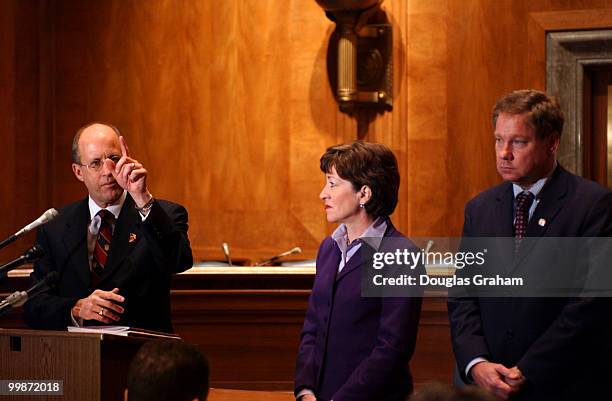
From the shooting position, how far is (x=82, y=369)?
11.0 ft

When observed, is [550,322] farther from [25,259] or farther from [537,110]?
[25,259]

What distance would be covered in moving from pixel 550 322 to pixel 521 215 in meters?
0.40

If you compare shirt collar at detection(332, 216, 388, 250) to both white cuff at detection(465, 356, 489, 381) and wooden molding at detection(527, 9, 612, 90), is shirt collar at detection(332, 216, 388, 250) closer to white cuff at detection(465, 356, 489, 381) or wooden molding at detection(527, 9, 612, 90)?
white cuff at detection(465, 356, 489, 381)

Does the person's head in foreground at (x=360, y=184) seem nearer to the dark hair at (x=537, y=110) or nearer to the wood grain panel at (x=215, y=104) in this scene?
the dark hair at (x=537, y=110)

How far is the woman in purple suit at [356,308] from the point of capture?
3592 millimetres

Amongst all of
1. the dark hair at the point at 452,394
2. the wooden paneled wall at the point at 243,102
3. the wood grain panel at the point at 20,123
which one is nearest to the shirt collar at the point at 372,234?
the dark hair at the point at 452,394

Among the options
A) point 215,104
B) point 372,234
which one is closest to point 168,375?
point 372,234

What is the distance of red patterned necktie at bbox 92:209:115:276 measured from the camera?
13.4 ft

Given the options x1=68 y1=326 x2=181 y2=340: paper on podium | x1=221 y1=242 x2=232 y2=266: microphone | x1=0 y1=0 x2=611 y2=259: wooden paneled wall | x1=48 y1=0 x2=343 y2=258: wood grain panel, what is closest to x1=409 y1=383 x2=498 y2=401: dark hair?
x1=68 y1=326 x2=181 y2=340: paper on podium

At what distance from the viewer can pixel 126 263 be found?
3979 mm

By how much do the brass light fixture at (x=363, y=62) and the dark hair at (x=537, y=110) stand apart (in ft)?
11.2

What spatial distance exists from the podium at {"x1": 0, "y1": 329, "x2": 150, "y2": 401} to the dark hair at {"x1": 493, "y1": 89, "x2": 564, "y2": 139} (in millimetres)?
1521

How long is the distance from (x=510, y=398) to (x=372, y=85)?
3995 millimetres

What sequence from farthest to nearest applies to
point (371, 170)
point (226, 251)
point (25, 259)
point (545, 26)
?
point (226, 251) < point (545, 26) < point (371, 170) < point (25, 259)
